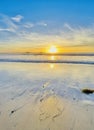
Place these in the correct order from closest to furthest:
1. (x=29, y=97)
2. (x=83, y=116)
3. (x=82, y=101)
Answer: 1. (x=83, y=116)
2. (x=82, y=101)
3. (x=29, y=97)

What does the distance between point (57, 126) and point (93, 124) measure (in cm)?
84

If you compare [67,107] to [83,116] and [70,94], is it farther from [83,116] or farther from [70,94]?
[70,94]

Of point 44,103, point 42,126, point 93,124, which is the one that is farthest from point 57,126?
point 44,103

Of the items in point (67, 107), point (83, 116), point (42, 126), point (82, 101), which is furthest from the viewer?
point (82, 101)

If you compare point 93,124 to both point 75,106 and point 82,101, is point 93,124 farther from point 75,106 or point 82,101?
point 82,101

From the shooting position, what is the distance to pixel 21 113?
15.4 feet

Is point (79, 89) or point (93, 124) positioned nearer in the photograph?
point (93, 124)

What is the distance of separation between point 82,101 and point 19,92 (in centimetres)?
250

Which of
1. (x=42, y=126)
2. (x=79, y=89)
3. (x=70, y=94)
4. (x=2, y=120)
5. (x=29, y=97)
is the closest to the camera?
(x=42, y=126)

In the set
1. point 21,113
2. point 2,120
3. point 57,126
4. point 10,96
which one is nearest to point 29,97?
point 10,96

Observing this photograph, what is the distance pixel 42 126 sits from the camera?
3.95 m

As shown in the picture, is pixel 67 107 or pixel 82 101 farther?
pixel 82 101

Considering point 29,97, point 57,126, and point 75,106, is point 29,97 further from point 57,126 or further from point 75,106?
point 57,126

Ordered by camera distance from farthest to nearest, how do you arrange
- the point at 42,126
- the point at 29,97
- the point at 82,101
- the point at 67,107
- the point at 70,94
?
the point at 70,94 → the point at 29,97 → the point at 82,101 → the point at 67,107 → the point at 42,126
